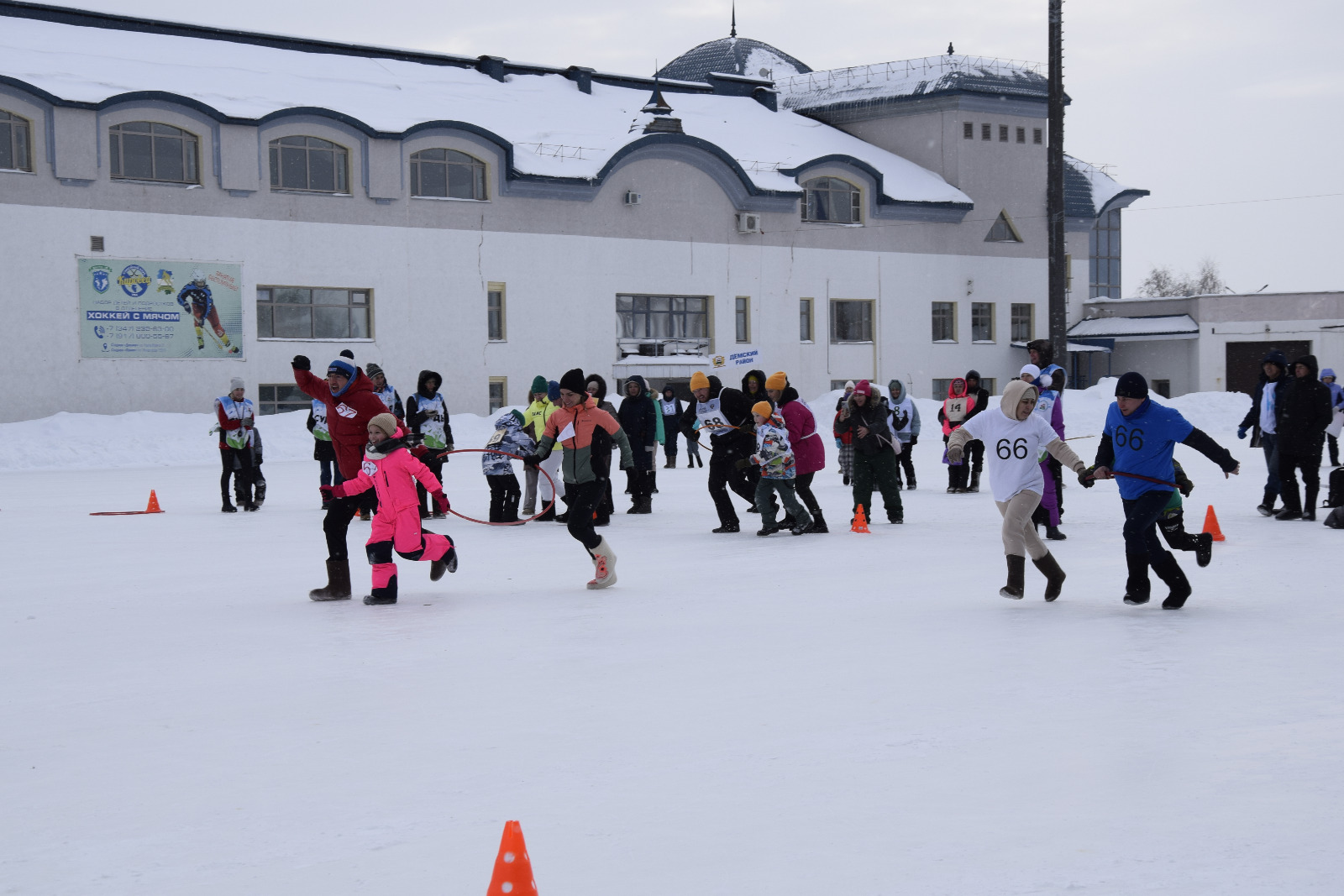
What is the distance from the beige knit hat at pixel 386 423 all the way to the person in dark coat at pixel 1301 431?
8.99m

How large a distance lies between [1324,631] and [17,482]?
65.9 ft

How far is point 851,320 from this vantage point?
46.7 meters

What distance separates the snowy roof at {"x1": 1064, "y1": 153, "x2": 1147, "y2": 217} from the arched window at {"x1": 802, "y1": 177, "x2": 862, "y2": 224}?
1105 cm

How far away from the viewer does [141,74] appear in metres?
35.5

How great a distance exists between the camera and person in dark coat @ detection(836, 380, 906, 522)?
14898 mm

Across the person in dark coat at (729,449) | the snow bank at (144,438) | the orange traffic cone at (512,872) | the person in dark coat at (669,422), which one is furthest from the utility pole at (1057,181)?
the orange traffic cone at (512,872)

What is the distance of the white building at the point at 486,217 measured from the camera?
3375 centimetres

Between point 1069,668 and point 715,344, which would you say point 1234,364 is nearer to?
point 715,344

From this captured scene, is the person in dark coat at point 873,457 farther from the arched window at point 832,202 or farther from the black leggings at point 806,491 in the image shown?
the arched window at point 832,202

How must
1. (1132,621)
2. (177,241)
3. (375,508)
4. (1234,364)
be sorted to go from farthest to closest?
(1234,364) < (177,241) < (375,508) < (1132,621)

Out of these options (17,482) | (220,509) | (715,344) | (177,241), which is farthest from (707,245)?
(220,509)

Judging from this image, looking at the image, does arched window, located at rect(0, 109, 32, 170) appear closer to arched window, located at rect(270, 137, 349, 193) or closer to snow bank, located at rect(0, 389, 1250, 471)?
arched window, located at rect(270, 137, 349, 193)

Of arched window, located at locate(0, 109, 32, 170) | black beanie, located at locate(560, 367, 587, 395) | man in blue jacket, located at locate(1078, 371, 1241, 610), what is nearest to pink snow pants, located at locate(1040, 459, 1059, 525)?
man in blue jacket, located at locate(1078, 371, 1241, 610)

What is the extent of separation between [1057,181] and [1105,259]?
2844 cm
